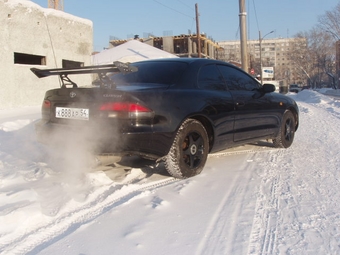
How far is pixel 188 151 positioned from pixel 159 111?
67 centimetres

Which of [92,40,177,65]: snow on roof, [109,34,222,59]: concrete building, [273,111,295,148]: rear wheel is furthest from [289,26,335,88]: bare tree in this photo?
[273,111,295,148]: rear wheel

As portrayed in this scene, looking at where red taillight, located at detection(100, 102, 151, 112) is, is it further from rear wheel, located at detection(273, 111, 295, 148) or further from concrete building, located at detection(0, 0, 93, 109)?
concrete building, located at detection(0, 0, 93, 109)

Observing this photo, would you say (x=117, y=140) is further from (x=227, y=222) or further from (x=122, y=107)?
(x=227, y=222)

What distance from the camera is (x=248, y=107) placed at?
15.9 feet

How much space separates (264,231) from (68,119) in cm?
228

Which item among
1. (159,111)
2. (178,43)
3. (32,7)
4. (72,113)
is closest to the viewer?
(159,111)

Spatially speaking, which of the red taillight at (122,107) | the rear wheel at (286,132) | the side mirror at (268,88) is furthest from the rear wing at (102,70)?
the rear wheel at (286,132)

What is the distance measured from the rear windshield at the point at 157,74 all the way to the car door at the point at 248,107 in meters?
0.81

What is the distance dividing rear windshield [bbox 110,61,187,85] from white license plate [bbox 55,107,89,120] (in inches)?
30.0

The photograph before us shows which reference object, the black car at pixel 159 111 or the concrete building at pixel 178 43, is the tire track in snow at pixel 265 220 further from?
the concrete building at pixel 178 43

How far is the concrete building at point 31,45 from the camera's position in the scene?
Result: 43.1 feet

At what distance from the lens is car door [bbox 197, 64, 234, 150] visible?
412 cm

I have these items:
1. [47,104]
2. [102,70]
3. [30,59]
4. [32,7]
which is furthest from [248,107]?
[30,59]

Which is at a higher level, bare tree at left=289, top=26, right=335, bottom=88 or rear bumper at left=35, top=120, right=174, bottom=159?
bare tree at left=289, top=26, right=335, bottom=88
